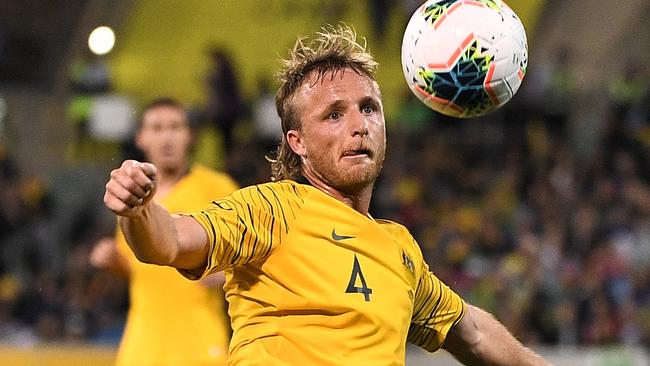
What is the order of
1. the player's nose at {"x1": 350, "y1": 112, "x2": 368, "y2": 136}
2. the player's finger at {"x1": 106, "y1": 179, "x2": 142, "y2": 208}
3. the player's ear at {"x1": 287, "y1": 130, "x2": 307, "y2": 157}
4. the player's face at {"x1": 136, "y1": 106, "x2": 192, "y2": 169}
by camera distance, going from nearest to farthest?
the player's finger at {"x1": 106, "y1": 179, "x2": 142, "y2": 208}, the player's nose at {"x1": 350, "y1": 112, "x2": 368, "y2": 136}, the player's ear at {"x1": 287, "y1": 130, "x2": 307, "y2": 157}, the player's face at {"x1": 136, "y1": 106, "x2": 192, "y2": 169}

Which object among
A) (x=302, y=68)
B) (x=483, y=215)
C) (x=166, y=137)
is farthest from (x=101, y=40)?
(x=302, y=68)

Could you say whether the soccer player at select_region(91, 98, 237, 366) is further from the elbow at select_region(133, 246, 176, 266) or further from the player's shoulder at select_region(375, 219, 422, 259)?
the elbow at select_region(133, 246, 176, 266)

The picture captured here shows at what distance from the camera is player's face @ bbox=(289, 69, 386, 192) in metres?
3.54

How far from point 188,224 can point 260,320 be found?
19.0 inches

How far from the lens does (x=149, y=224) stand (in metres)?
2.87

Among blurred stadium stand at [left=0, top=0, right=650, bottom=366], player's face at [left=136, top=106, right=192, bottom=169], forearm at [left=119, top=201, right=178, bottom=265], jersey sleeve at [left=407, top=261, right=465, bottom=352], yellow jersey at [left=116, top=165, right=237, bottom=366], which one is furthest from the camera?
blurred stadium stand at [left=0, top=0, right=650, bottom=366]

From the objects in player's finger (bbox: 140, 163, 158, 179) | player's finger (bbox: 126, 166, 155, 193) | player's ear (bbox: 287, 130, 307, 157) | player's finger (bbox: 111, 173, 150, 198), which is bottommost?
player's finger (bbox: 111, 173, 150, 198)

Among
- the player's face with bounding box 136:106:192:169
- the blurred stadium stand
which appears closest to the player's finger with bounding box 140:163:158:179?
the player's face with bounding box 136:106:192:169

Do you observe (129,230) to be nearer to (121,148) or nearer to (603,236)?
(603,236)

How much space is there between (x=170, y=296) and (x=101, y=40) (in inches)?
311

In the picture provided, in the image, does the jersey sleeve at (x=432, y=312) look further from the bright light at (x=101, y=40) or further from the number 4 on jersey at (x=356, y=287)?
the bright light at (x=101, y=40)

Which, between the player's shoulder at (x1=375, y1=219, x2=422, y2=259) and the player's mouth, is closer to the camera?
the player's mouth

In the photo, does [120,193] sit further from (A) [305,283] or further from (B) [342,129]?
(B) [342,129]

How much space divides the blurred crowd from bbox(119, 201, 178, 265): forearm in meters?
7.11
